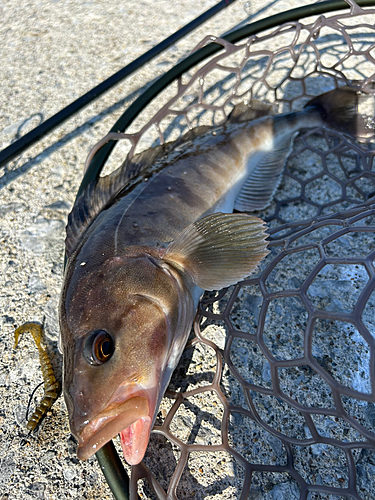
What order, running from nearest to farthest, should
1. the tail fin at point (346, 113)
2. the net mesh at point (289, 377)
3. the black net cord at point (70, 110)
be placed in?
the net mesh at point (289, 377) → the black net cord at point (70, 110) → the tail fin at point (346, 113)

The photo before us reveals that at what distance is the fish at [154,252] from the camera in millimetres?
1281

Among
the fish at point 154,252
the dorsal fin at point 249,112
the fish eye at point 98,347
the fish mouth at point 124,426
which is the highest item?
the dorsal fin at point 249,112

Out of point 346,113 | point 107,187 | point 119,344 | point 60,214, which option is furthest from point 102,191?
point 346,113

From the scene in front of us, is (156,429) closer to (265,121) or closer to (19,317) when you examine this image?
(19,317)

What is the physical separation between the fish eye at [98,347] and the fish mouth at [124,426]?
12 cm

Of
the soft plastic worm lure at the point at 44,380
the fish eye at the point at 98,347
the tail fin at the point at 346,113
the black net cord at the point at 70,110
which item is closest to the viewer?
the fish eye at the point at 98,347

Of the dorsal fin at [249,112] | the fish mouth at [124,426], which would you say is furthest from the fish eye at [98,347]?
the dorsal fin at [249,112]

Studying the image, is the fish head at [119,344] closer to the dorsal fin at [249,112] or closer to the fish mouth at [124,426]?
the fish mouth at [124,426]

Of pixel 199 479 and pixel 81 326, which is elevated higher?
pixel 81 326

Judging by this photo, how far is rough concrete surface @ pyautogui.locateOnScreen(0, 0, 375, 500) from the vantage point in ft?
5.50

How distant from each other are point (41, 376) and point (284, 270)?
1.46 m

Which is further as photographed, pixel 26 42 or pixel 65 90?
pixel 26 42

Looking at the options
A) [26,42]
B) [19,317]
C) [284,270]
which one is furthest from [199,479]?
[26,42]

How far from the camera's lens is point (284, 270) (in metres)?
2.16
